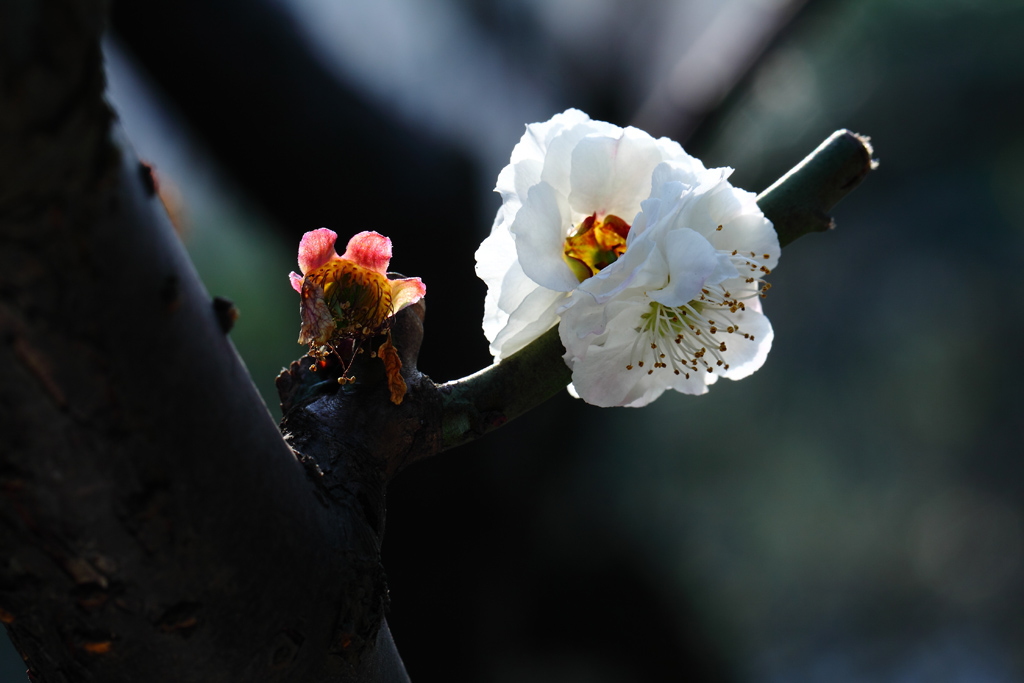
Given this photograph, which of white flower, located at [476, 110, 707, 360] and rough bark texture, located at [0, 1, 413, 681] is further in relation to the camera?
white flower, located at [476, 110, 707, 360]

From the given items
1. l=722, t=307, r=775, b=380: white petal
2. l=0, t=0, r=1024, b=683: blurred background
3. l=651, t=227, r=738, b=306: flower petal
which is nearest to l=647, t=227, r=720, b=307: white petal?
l=651, t=227, r=738, b=306: flower petal

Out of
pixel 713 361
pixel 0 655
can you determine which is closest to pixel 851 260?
pixel 713 361

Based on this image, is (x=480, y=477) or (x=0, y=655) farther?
(x=0, y=655)

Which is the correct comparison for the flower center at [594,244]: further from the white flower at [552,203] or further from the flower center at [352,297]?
the flower center at [352,297]

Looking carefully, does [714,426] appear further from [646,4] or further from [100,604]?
[100,604]

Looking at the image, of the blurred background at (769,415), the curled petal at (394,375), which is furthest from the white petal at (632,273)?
the blurred background at (769,415)

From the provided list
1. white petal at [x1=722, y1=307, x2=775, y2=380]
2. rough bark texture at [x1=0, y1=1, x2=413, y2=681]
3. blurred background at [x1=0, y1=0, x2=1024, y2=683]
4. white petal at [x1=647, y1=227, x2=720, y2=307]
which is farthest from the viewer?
blurred background at [x1=0, y1=0, x2=1024, y2=683]

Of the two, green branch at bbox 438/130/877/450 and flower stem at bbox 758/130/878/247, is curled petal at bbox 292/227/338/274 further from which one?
flower stem at bbox 758/130/878/247
